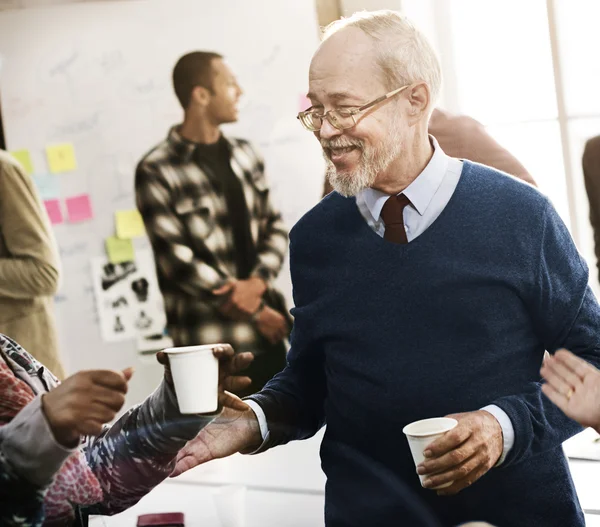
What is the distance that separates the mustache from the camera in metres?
1.00

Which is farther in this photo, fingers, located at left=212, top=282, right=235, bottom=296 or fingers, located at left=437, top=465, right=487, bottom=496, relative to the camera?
fingers, located at left=212, top=282, right=235, bottom=296

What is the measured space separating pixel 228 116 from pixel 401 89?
144 centimetres

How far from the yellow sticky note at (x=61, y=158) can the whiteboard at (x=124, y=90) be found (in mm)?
18

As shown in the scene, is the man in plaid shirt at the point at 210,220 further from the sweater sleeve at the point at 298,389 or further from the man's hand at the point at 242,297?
the sweater sleeve at the point at 298,389

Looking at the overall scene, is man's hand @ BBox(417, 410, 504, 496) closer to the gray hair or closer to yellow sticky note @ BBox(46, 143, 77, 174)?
the gray hair

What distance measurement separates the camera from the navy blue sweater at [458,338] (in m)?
0.99

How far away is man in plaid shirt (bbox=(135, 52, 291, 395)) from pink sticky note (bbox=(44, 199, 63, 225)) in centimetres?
22

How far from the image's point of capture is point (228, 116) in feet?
7.89

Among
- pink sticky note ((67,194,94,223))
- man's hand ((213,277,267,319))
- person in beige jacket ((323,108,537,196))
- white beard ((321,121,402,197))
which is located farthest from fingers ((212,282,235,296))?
white beard ((321,121,402,197))

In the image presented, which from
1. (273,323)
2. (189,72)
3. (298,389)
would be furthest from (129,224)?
(298,389)

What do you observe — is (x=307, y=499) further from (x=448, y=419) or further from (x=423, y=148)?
(x=423, y=148)

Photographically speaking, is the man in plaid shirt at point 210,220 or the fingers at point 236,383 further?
the man in plaid shirt at point 210,220

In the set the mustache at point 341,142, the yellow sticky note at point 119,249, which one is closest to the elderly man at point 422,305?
the mustache at point 341,142

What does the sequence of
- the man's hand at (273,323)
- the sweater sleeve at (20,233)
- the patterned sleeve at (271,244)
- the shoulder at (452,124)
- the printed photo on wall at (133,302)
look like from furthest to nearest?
the printed photo on wall at (133,302)
the patterned sleeve at (271,244)
the man's hand at (273,323)
the sweater sleeve at (20,233)
the shoulder at (452,124)
